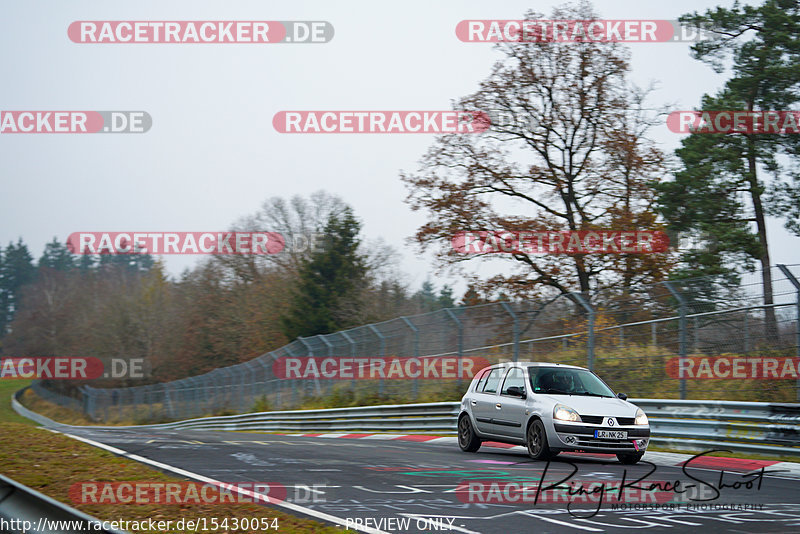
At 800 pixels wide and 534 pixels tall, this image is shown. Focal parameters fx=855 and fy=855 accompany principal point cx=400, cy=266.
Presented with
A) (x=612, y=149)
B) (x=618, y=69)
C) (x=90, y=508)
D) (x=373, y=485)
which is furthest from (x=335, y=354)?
(x=90, y=508)

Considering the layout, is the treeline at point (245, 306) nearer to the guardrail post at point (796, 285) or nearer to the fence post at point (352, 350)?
the fence post at point (352, 350)

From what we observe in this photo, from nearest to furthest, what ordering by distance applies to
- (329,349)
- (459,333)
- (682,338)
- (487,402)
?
(487,402) → (682,338) → (459,333) → (329,349)

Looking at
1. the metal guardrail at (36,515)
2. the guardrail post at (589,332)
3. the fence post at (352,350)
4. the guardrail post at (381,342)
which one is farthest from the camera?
the fence post at (352,350)

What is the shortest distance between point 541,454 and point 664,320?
462 cm

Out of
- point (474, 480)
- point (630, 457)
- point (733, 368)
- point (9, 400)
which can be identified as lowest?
point (9, 400)

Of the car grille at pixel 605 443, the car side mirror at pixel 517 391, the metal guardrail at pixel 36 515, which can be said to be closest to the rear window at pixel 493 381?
the car side mirror at pixel 517 391

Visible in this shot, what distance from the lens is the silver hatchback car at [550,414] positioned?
12023 mm

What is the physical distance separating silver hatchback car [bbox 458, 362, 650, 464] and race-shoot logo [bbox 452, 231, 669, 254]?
13975 millimetres

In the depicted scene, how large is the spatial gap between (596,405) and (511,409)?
140 cm

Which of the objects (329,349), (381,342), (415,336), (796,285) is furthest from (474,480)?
(329,349)

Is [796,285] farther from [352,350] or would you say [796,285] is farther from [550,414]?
[352,350]

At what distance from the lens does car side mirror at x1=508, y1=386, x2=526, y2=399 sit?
43.1ft

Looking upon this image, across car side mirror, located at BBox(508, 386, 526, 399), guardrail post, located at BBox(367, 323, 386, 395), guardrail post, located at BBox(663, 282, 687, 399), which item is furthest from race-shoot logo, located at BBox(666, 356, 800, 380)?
guardrail post, located at BBox(367, 323, 386, 395)

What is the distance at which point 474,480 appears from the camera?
388 inches
